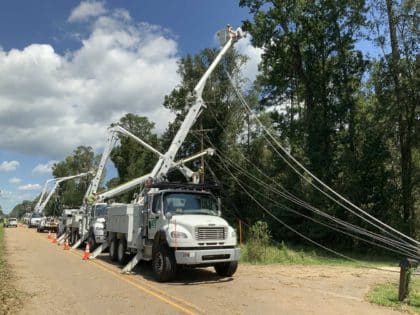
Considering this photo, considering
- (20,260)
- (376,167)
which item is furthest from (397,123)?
(20,260)

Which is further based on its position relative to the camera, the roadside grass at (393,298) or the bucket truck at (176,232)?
the bucket truck at (176,232)

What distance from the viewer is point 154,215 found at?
575 inches

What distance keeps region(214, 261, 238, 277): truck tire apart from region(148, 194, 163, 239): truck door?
7.06ft

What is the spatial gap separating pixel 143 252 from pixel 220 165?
31.8 meters

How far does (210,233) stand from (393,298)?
4.84 meters

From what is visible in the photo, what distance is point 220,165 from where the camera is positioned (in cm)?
4694

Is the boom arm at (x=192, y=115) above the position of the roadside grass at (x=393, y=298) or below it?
above

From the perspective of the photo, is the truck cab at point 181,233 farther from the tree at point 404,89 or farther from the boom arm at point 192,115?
the tree at point 404,89

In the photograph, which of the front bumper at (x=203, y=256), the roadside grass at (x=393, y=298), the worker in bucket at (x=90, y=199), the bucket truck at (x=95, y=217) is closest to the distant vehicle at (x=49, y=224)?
the bucket truck at (x=95, y=217)

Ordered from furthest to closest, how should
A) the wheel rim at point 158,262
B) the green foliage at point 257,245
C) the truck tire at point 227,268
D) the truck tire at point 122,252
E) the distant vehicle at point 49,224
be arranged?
the distant vehicle at point 49,224 < the green foliage at point 257,245 < the truck tire at point 122,252 < the truck tire at point 227,268 < the wheel rim at point 158,262

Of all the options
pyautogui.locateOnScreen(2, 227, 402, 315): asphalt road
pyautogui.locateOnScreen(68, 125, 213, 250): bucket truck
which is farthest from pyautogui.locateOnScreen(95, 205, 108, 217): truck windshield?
pyautogui.locateOnScreen(2, 227, 402, 315): asphalt road

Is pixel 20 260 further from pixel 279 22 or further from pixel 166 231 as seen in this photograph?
pixel 279 22

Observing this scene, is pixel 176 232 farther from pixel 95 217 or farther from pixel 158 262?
pixel 95 217

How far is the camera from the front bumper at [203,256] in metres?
12.8
